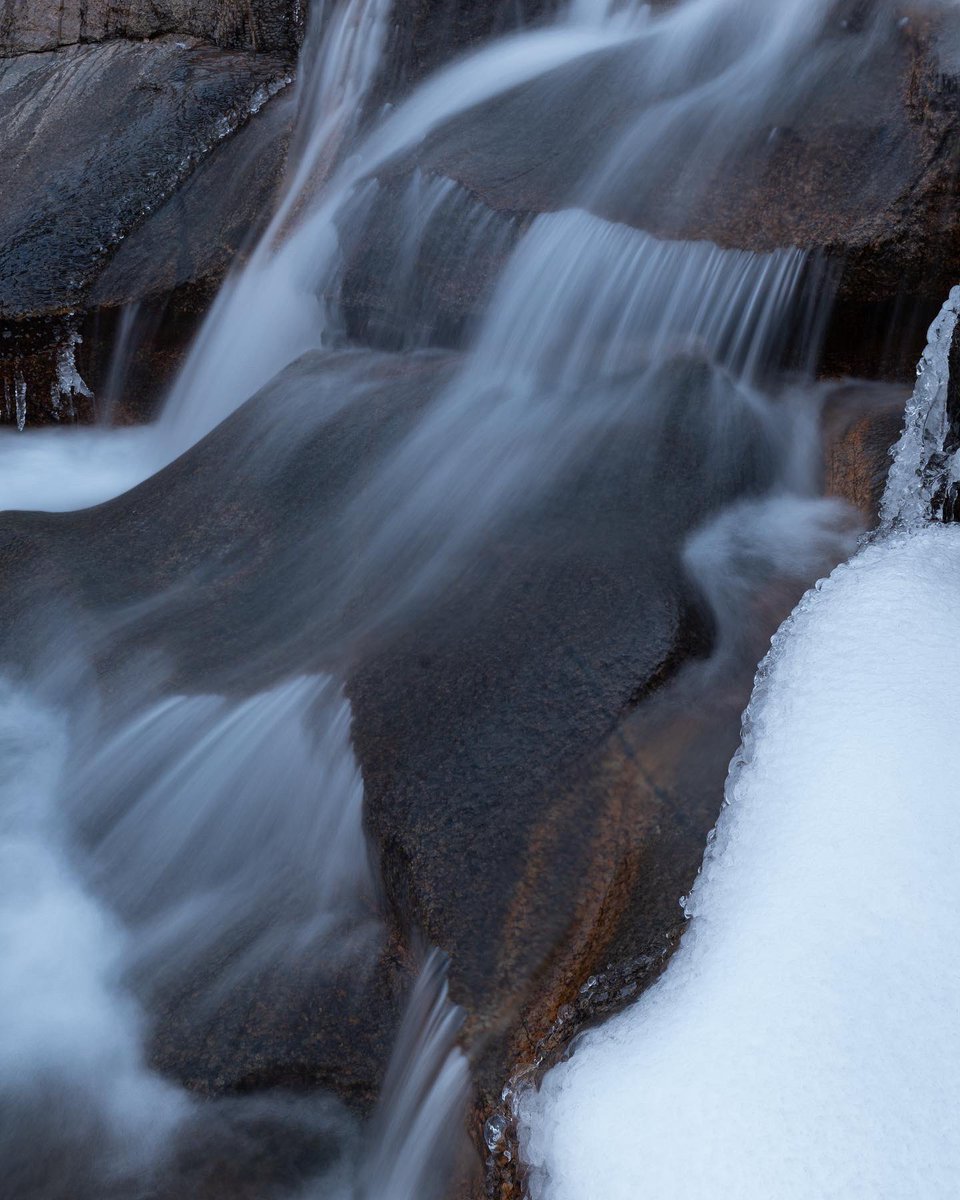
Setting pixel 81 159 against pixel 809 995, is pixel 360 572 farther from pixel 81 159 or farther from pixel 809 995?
pixel 81 159

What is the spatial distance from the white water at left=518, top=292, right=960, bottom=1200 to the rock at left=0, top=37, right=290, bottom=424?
409 cm

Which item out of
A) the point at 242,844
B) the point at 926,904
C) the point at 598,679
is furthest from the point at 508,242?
the point at 926,904

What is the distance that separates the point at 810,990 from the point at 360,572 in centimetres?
198

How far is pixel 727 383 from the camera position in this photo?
3898 mm

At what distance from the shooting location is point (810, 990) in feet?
6.22

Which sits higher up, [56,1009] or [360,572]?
[360,572]

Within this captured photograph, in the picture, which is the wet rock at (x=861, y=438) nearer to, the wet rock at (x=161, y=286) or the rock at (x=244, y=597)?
the rock at (x=244, y=597)

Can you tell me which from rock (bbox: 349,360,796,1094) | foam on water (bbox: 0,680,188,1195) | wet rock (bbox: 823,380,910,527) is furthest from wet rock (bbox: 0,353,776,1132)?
wet rock (bbox: 823,380,910,527)

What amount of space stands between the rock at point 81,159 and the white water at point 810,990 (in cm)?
409

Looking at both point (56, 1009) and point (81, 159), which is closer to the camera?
point (56, 1009)

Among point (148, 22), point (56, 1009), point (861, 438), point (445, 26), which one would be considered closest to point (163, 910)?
point (56, 1009)

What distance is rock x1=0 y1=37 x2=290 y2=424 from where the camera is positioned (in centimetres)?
536

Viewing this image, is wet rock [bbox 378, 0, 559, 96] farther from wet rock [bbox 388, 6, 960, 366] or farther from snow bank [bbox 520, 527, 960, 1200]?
snow bank [bbox 520, 527, 960, 1200]

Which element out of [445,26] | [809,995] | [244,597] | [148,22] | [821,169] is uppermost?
[148,22]
